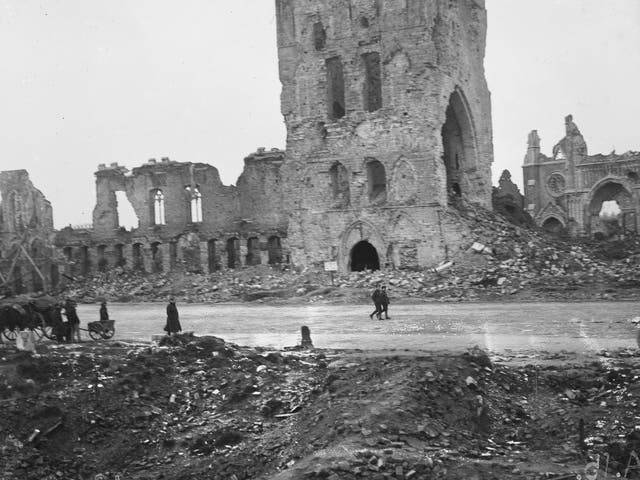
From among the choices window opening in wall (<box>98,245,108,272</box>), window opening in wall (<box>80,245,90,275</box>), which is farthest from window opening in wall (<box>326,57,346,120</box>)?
window opening in wall (<box>80,245,90,275</box>)

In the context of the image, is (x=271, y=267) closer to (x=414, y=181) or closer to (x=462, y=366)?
(x=414, y=181)

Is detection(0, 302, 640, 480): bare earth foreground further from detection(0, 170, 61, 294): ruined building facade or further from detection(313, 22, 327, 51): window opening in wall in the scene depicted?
detection(0, 170, 61, 294): ruined building facade

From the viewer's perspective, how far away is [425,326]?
18203 mm

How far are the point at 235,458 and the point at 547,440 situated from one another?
3810 mm

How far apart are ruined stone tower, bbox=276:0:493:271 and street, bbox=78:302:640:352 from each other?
19.5ft

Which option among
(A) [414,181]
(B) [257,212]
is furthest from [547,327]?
(B) [257,212]

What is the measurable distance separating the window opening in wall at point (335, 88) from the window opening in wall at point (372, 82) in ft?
3.49

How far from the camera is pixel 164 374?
43.6 ft

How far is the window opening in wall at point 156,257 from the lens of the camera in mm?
41469

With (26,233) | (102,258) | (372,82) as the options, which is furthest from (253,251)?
(26,233)

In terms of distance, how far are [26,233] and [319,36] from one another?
20478mm

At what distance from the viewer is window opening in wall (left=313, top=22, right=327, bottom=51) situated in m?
31.5

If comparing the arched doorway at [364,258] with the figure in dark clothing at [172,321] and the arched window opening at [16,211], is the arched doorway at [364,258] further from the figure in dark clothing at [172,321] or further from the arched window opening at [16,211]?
the arched window opening at [16,211]

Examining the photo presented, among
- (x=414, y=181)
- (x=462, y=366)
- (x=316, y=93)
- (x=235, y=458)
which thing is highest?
(x=316, y=93)
